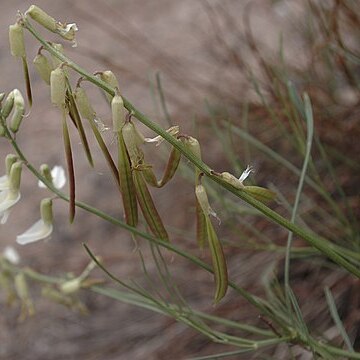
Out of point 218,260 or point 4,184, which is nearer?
point 218,260

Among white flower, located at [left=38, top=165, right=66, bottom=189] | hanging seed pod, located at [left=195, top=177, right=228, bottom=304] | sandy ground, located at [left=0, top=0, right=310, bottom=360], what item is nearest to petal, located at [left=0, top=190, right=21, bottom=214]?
white flower, located at [left=38, top=165, right=66, bottom=189]

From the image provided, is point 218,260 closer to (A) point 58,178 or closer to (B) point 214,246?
(B) point 214,246

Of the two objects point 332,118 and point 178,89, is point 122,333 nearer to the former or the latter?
point 332,118

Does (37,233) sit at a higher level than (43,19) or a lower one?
lower

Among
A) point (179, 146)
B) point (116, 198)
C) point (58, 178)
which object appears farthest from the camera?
point (116, 198)

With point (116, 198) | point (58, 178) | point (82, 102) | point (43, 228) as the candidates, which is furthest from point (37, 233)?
point (116, 198)
